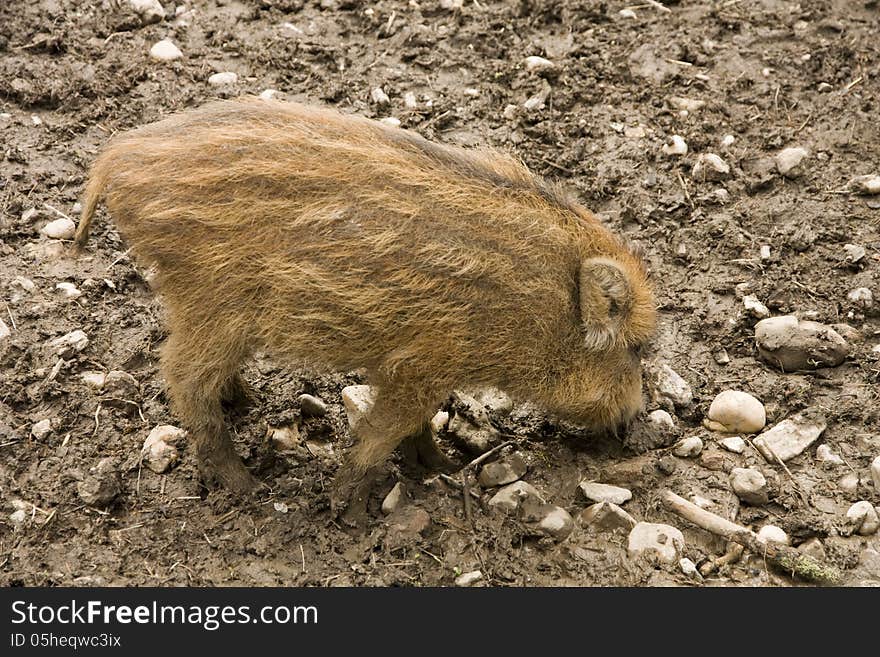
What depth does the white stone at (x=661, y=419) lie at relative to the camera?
466 cm

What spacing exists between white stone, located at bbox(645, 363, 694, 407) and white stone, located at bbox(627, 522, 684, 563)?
2.53ft

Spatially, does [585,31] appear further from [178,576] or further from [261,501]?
[178,576]

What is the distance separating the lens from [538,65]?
6188mm

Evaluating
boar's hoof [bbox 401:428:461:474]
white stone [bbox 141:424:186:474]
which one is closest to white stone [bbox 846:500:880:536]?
boar's hoof [bbox 401:428:461:474]

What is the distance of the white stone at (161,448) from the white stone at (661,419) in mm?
2081

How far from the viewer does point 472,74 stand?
246 inches

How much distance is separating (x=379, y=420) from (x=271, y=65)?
3010mm

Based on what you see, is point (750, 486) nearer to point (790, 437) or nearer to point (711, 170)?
point (790, 437)

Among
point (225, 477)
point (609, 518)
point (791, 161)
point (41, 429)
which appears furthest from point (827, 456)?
point (41, 429)

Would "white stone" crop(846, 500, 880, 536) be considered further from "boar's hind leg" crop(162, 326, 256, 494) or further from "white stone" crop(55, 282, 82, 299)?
"white stone" crop(55, 282, 82, 299)

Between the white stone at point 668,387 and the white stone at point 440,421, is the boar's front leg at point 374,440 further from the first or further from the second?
the white stone at point 668,387

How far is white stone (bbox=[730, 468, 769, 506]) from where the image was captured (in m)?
4.31

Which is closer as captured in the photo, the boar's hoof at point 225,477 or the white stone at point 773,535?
the white stone at point 773,535

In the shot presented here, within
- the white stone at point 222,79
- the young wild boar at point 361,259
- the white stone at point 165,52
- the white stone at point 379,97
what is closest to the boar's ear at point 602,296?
the young wild boar at point 361,259
